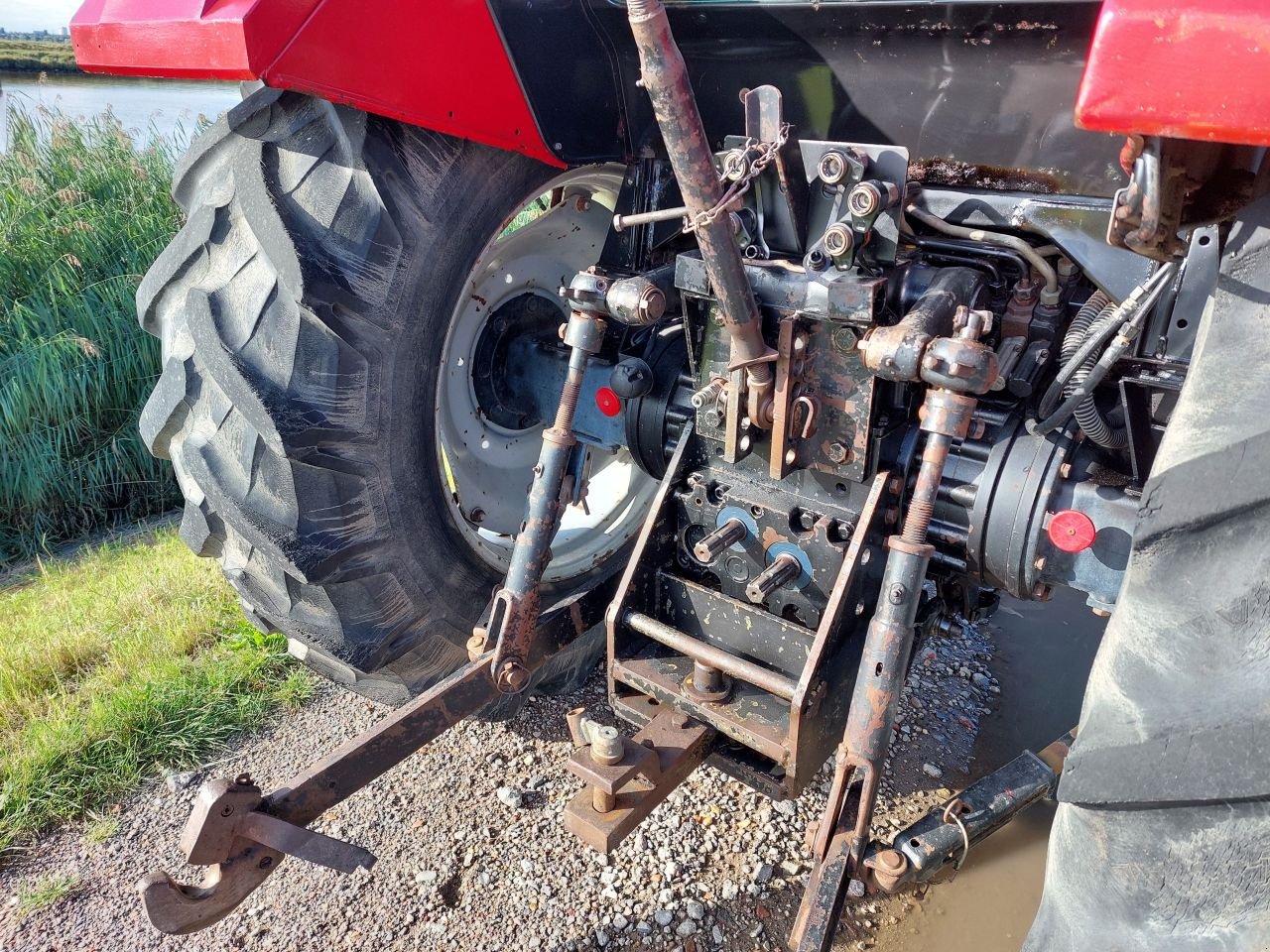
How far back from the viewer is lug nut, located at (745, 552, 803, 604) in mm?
1768

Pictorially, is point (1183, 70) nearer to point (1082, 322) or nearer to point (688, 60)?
point (1082, 322)

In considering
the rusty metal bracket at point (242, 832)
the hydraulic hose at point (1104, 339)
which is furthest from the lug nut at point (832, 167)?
the rusty metal bracket at point (242, 832)

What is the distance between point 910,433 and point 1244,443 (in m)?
0.88

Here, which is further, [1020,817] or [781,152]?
[1020,817]

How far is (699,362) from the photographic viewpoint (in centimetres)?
191

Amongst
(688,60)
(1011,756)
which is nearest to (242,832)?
(688,60)

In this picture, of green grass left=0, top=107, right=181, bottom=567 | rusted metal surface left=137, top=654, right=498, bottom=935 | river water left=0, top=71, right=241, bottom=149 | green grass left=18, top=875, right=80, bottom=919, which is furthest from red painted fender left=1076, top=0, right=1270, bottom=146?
green grass left=0, top=107, right=181, bottom=567

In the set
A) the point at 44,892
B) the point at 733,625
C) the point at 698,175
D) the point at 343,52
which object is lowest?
the point at 44,892

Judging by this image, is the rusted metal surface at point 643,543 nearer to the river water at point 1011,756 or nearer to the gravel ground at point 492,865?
the gravel ground at point 492,865

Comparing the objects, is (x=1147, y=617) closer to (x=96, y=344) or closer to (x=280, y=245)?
(x=280, y=245)

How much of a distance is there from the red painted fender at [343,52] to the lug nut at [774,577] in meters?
1.03

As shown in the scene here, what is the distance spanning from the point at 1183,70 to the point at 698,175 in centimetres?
68

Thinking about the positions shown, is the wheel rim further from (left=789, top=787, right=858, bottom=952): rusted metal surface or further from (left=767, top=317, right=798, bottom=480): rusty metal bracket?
(left=789, top=787, right=858, bottom=952): rusted metal surface

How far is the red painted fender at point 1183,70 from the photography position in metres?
0.87
